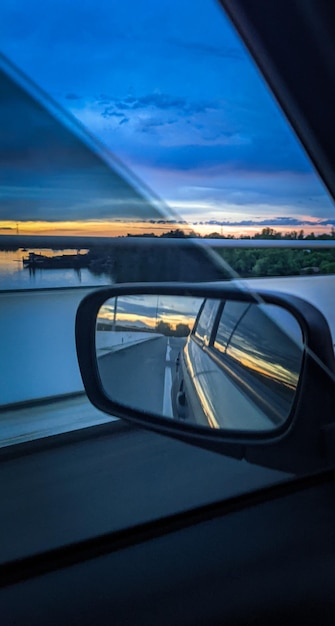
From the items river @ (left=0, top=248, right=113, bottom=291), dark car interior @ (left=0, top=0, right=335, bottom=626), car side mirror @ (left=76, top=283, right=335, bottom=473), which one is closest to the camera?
dark car interior @ (left=0, top=0, right=335, bottom=626)

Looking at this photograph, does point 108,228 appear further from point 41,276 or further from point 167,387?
point 167,387

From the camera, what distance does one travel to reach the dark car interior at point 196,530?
1789 millimetres

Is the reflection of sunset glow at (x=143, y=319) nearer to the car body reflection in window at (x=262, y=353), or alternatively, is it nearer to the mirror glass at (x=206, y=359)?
the mirror glass at (x=206, y=359)

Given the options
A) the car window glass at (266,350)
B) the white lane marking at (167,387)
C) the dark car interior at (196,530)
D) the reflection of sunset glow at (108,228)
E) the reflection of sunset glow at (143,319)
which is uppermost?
the reflection of sunset glow at (108,228)

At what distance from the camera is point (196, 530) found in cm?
212

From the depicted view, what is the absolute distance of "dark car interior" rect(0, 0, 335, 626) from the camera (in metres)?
1.79

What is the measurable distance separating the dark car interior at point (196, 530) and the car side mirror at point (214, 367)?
0.15 m

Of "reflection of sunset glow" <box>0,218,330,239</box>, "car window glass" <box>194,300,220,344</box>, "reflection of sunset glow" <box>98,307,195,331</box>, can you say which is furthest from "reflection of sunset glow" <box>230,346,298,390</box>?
"reflection of sunset glow" <box>0,218,330,239</box>

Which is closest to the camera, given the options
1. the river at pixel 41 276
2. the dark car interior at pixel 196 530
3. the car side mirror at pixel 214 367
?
the dark car interior at pixel 196 530

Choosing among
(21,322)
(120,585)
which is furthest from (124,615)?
(21,322)

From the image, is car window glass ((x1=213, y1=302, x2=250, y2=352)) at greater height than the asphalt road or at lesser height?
greater

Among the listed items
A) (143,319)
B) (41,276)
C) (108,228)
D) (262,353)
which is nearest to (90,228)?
(108,228)

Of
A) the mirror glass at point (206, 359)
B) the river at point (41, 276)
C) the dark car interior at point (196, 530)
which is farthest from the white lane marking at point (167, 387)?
the river at point (41, 276)

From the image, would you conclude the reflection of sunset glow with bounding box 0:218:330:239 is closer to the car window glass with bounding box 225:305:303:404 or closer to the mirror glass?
the mirror glass
